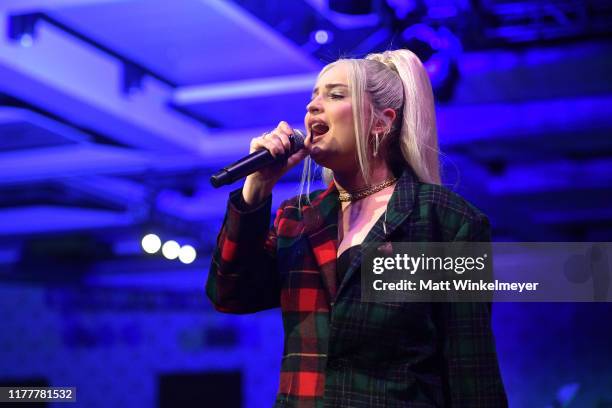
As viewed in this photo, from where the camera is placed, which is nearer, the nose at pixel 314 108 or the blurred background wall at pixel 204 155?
the nose at pixel 314 108

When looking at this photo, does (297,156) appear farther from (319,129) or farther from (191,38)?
(191,38)

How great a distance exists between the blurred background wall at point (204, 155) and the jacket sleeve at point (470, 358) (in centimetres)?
45

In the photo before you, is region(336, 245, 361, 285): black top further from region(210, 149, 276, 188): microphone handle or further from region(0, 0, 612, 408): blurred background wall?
region(0, 0, 612, 408): blurred background wall

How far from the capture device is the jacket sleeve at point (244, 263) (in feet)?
4.13

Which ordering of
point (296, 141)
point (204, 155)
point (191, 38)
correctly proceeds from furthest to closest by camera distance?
point (204, 155), point (191, 38), point (296, 141)

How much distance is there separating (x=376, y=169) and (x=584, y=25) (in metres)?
2.18

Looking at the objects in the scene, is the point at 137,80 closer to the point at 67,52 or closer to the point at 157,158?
the point at 67,52

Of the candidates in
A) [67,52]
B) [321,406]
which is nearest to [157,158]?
[67,52]

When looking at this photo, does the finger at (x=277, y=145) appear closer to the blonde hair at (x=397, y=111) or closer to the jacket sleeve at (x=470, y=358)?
the blonde hair at (x=397, y=111)

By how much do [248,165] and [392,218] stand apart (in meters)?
0.21

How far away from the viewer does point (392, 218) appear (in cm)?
126

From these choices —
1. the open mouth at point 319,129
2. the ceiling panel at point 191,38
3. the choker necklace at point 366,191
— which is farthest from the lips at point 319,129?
the ceiling panel at point 191,38

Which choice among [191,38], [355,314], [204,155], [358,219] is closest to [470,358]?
[355,314]

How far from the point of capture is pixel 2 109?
4234 mm
